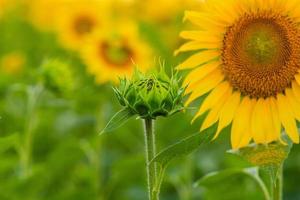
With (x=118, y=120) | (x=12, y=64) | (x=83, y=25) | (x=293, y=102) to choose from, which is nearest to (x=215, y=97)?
(x=293, y=102)

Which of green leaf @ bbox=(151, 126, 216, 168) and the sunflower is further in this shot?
the sunflower

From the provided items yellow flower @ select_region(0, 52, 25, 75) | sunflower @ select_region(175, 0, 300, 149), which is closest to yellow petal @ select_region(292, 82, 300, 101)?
sunflower @ select_region(175, 0, 300, 149)

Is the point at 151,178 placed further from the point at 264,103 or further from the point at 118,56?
the point at 118,56

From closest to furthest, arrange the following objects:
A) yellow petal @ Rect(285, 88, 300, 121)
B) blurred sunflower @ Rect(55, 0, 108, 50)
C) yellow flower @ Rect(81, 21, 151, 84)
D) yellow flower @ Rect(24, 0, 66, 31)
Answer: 1. yellow petal @ Rect(285, 88, 300, 121)
2. yellow flower @ Rect(81, 21, 151, 84)
3. blurred sunflower @ Rect(55, 0, 108, 50)
4. yellow flower @ Rect(24, 0, 66, 31)

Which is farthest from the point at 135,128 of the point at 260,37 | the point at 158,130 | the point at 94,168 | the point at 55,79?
the point at 260,37

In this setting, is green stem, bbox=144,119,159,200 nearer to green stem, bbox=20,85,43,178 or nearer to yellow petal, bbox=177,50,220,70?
yellow petal, bbox=177,50,220,70

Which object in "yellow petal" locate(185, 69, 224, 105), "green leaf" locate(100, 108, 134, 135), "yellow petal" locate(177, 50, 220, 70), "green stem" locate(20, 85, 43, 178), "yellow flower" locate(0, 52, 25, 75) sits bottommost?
"green leaf" locate(100, 108, 134, 135)

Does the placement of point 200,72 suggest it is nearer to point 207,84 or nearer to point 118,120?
point 207,84

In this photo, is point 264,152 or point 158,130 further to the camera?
point 158,130
